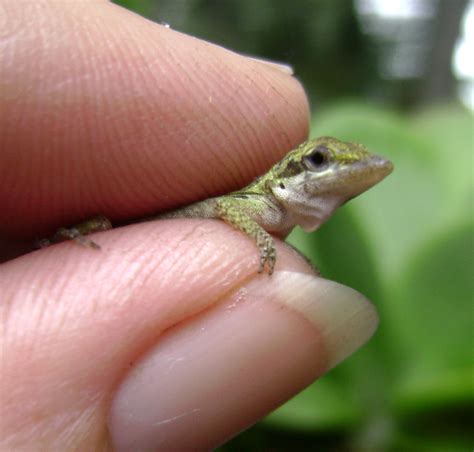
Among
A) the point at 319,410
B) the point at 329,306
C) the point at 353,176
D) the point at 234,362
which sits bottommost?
the point at 319,410

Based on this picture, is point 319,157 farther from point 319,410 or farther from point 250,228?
point 319,410

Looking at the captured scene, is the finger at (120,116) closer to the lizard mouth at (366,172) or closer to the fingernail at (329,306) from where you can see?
the lizard mouth at (366,172)

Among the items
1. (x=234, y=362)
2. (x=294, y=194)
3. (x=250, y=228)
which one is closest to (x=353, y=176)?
(x=294, y=194)

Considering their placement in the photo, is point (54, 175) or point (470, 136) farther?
point (470, 136)

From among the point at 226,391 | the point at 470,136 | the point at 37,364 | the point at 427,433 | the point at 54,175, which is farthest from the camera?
the point at 470,136

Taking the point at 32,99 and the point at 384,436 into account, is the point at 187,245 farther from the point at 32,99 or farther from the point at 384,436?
the point at 384,436

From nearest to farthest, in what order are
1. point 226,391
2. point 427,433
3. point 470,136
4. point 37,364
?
point 37,364, point 226,391, point 427,433, point 470,136

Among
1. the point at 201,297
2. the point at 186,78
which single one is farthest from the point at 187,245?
the point at 186,78

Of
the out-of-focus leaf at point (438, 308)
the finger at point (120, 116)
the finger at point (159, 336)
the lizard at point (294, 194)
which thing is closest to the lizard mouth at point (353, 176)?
the lizard at point (294, 194)
